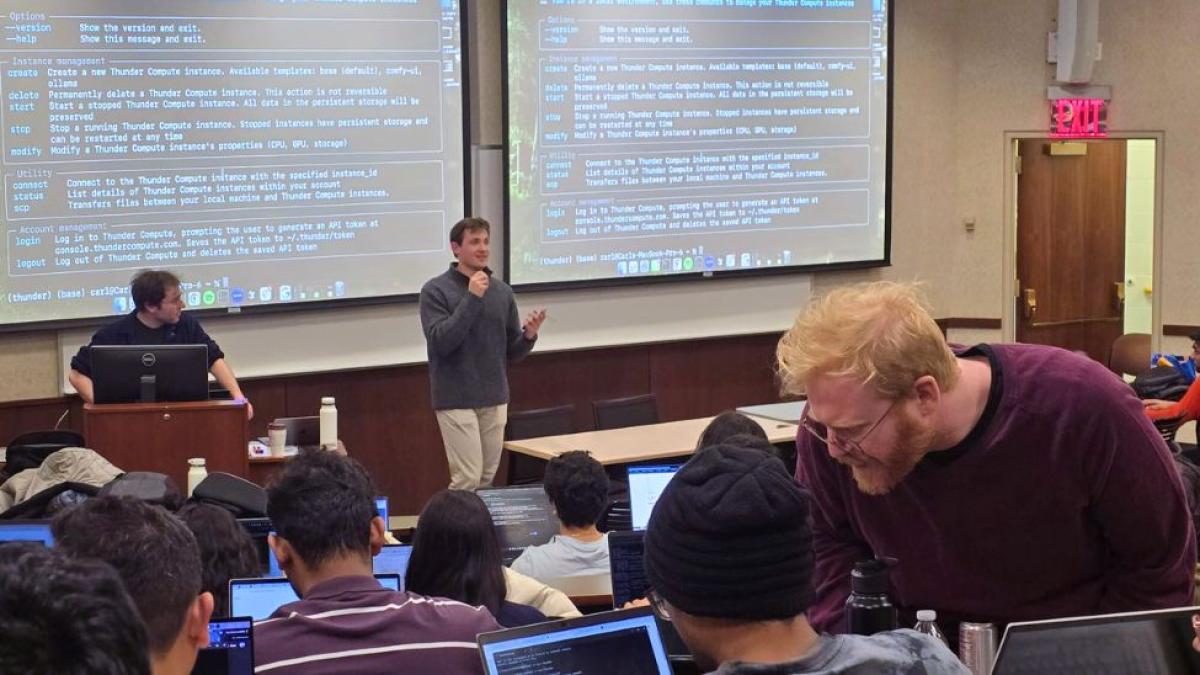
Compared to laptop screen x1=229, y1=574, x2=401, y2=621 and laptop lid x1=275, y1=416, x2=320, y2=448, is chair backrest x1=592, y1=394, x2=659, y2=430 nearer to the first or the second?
laptop lid x1=275, y1=416, x2=320, y2=448

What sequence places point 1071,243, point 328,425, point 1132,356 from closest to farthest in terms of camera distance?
point 328,425 < point 1132,356 < point 1071,243

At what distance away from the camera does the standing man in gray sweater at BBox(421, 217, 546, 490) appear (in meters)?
7.64

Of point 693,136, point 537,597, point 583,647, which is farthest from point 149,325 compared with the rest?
point 583,647

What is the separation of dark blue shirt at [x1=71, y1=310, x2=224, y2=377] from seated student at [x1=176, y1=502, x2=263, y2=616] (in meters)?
3.49

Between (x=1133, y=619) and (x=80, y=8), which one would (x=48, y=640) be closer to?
(x=1133, y=619)

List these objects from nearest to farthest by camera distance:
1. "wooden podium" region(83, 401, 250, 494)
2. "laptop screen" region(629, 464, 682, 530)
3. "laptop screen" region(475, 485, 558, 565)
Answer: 1. "laptop screen" region(629, 464, 682, 530)
2. "laptop screen" region(475, 485, 558, 565)
3. "wooden podium" region(83, 401, 250, 494)

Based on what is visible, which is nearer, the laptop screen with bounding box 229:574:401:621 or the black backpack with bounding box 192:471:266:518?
the laptop screen with bounding box 229:574:401:621

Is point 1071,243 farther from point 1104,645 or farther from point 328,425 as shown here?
point 1104,645

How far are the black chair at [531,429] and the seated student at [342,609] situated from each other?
4859 millimetres

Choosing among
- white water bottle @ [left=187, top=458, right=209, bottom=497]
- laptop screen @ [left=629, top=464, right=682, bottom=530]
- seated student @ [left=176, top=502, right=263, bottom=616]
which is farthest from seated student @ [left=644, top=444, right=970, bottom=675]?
white water bottle @ [left=187, top=458, right=209, bottom=497]

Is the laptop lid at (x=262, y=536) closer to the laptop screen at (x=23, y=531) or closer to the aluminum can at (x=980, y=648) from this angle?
the laptop screen at (x=23, y=531)

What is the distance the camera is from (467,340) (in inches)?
307

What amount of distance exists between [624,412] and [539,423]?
0.65 m

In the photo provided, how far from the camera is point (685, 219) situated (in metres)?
9.57
